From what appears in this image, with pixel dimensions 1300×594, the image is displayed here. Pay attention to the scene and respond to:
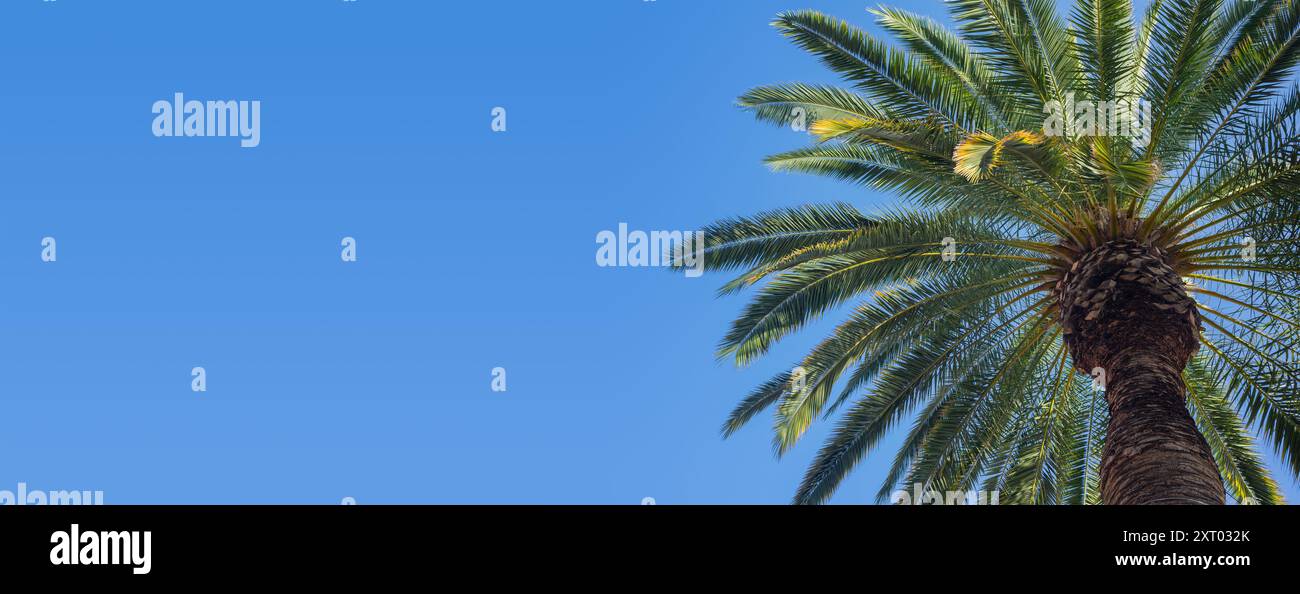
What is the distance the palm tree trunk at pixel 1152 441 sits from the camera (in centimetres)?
820

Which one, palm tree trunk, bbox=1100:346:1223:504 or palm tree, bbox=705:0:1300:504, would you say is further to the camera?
palm tree, bbox=705:0:1300:504

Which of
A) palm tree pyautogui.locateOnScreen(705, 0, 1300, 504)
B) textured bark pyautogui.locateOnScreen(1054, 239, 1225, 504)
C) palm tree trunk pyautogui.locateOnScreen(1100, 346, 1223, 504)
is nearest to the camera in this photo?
palm tree trunk pyautogui.locateOnScreen(1100, 346, 1223, 504)

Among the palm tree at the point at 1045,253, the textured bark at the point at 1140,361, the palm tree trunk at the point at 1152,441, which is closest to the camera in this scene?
the palm tree trunk at the point at 1152,441

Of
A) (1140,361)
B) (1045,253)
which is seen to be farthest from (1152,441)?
(1045,253)

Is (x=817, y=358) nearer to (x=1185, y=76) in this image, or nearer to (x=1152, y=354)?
(x=1152, y=354)

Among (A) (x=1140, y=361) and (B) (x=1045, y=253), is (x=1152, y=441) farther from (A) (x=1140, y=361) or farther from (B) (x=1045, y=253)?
(B) (x=1045, y=253)

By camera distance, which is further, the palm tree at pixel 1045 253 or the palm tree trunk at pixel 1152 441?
the palm tree at pixel 1045 253

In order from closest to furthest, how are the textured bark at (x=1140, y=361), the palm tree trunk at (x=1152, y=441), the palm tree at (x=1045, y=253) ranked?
the palm tree trunk at (x=1152, y=441) → the textured bark at (x=1140, y=361) → the palm tree at (x=1045, y=253)

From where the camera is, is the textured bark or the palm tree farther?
the palm tree

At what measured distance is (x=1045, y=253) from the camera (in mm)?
11219

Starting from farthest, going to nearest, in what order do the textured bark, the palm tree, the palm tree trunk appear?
1. the palm tree
2. the textured bark
3. the palm tree trunk

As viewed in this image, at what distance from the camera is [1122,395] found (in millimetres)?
9258

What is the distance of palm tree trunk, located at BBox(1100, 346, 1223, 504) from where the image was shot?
8.20 metres

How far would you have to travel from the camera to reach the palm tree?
972 centimetres
